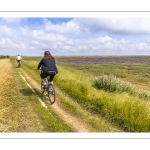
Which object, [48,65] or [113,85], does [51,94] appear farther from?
[113,85]

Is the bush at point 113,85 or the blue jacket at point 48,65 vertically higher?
the blue jacket at point 48,65

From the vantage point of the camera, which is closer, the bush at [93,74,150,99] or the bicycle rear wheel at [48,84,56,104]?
the bicycle rear wheel at [48,84,56,104]

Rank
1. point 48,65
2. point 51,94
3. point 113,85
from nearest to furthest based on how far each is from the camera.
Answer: point 48,65, point 51,94, point 113,85

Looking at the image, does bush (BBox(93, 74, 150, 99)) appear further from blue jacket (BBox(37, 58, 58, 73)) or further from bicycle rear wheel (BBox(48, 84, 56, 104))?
blue jacket (BBox(37, 58, 58, 73))

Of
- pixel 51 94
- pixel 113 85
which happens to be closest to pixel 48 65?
pixel 51 94

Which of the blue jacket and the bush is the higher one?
the blue jacket

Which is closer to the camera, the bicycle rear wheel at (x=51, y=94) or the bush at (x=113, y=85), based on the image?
the bicycle rear wheel at (x=51, y=94)

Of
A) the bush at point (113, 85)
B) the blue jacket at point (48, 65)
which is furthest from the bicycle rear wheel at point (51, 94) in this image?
the bush at point (113, 85)

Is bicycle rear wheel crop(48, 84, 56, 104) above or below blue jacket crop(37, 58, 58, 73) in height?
below

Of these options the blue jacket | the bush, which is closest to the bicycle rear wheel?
the blue jacket

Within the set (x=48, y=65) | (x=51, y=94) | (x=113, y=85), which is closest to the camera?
(x=48, y=65)

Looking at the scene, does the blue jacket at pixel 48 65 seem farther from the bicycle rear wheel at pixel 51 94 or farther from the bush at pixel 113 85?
the bush at pixel 113 85
